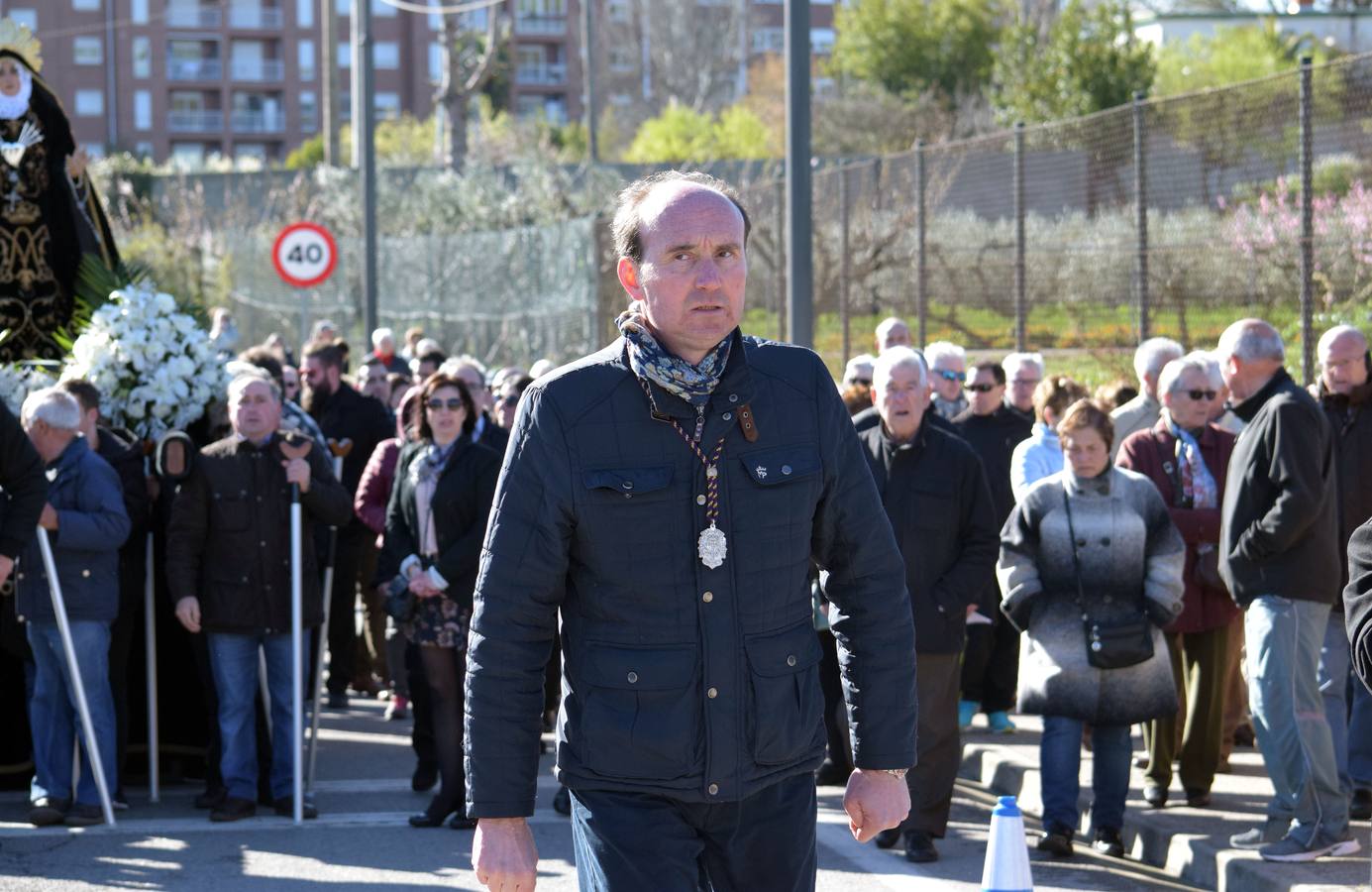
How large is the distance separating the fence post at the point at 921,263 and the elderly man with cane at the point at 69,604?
27.7ft

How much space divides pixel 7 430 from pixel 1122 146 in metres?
8.14

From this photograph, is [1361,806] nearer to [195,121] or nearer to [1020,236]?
[1020,236]

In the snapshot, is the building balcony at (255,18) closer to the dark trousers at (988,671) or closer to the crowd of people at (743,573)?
the crowd of people at (743,573)

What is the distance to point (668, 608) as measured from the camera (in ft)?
13.0

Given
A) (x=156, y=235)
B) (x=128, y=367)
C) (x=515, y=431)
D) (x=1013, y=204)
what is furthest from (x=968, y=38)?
(x=515, y=431)

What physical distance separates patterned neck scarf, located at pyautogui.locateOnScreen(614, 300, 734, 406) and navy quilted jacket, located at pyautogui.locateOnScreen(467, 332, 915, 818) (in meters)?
0.02

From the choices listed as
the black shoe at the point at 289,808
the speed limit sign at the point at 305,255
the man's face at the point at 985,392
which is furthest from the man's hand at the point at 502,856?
the speed limit sign at the point at 305,255

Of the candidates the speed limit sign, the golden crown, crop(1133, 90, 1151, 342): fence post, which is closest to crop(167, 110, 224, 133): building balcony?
the speed limit sign

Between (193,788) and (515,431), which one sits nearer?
(515,431)

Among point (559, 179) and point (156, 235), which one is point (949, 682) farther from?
point (559, 179)

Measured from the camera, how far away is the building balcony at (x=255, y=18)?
318 feet

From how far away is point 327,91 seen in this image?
1310 inches

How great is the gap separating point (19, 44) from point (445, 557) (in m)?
5.12

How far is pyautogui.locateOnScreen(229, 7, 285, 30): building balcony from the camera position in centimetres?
9700
